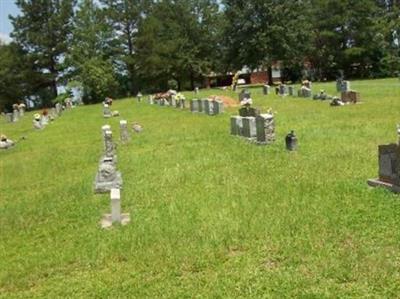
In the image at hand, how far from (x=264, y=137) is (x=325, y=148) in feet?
7.70

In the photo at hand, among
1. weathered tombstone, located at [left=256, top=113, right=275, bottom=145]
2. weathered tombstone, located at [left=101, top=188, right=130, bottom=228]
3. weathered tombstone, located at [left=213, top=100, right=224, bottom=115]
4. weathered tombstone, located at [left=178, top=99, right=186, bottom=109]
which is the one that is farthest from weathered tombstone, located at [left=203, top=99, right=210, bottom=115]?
weathered tombstone, located at [left=101, top=188, right=130, bottom=228]

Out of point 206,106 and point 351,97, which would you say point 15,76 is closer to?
point 206,106

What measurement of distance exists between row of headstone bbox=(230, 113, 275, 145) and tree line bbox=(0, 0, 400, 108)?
47.9 metres

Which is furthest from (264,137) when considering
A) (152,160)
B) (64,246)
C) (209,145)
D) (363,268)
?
(363,268)

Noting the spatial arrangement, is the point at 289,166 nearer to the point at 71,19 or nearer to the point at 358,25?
the point at 358,25

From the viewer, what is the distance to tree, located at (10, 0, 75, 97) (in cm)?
7281

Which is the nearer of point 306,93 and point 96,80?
point 306,93

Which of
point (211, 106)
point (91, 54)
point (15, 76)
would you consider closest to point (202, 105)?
point (211, 106)

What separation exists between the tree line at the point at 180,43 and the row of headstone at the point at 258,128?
47887 millimetres

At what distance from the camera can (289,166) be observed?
1381cm

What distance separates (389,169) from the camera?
34.9 ft

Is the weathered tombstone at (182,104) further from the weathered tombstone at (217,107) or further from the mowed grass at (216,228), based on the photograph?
A: the mowed grass at (216,228)

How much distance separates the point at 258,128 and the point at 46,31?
198 feet

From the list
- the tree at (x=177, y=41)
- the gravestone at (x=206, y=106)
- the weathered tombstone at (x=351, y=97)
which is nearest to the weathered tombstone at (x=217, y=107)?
the gravestone at (x=206, y=106)
